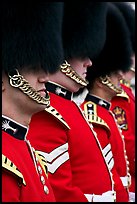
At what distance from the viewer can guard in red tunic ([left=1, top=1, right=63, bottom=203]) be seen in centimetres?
206

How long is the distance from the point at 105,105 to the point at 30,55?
1.47 metres

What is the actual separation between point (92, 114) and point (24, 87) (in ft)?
4.41

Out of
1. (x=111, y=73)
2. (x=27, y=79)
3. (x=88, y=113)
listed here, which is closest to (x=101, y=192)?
(x=88, y=113)

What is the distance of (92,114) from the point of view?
352 centimetres

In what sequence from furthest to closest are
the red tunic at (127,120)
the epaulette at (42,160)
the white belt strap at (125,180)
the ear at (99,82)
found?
the red tunic at (127,120) → the ear at (99,82) → the white belt strap at (125,180) → the epaulette at (42,160)

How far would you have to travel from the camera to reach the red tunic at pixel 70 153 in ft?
8.72

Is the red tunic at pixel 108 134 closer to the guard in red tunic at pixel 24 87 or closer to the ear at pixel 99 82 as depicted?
the ear at pixel 99 82

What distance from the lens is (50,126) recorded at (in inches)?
107

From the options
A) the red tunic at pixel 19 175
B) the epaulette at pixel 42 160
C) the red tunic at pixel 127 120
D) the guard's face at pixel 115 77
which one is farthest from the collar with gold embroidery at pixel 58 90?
the red tunic at pixel 127 120

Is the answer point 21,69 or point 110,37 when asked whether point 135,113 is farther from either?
point 21,69

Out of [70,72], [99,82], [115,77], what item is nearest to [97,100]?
[99,82]

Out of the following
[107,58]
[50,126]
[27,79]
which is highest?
[107,58]

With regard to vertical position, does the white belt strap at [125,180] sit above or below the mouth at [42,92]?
below

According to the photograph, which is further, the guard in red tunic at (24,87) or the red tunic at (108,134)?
the red tunic at (108,134)
